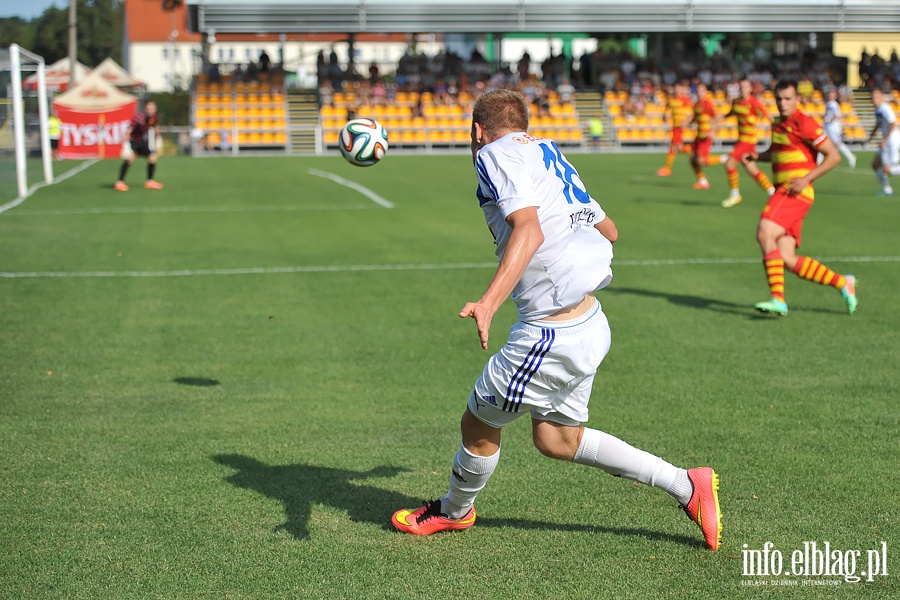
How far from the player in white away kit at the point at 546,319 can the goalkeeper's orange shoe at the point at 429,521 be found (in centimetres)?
28

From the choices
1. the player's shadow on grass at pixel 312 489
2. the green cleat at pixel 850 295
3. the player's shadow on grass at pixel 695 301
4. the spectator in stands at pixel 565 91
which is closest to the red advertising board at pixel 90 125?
the spectator in stands at pixel 565 91

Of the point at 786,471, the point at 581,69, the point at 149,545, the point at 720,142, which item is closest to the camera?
the point at 149,545

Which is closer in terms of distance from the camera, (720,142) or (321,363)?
(321,363)

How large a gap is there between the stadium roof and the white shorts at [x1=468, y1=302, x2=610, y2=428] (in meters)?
38.7

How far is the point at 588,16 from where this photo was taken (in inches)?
1711

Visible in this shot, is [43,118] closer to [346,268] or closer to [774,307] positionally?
[346,268]

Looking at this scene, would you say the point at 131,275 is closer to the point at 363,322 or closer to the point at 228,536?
the point at 363,322

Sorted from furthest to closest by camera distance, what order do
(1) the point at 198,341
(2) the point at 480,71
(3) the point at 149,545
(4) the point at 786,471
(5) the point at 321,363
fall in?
(2) the point at 480,71 < (1) the point at 198,341 < (5) the point at 321,363 < (4) the point at 786,471 < (3) the point at 149,545

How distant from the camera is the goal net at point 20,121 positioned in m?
20.3

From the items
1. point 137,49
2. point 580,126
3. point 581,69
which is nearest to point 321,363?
point 580,126

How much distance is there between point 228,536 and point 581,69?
153 ft

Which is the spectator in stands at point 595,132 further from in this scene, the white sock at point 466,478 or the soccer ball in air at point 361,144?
the white sock at point 466,478

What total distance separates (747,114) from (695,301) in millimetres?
9622

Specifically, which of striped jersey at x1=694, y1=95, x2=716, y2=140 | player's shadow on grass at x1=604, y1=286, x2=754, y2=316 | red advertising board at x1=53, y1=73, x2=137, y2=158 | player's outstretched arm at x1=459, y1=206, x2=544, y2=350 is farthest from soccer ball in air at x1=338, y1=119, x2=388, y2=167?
red advertising board at x1=53, y1=73, x2=137, y2=158
